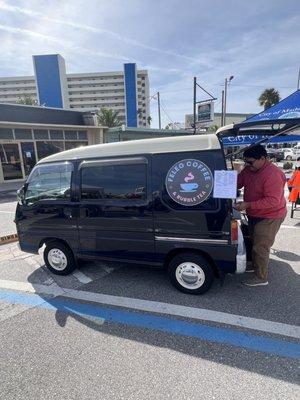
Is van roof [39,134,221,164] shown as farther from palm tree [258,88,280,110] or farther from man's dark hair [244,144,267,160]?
palm tree [258,88,280,110]

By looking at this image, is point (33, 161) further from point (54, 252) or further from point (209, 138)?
point (209, 138)

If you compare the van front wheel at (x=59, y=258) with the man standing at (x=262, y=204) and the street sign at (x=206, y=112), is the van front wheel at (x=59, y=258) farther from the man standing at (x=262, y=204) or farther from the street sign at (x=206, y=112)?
the street sign at (x=206, y=112)

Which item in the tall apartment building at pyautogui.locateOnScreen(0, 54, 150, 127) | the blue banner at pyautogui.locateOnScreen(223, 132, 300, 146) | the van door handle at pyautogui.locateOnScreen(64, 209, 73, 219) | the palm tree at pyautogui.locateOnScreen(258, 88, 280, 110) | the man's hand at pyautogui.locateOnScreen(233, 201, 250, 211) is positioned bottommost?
the van door handle at pyautogui.locateOnScreen(64, 209, 73, 219)

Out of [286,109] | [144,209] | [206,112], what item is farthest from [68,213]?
[206,112]

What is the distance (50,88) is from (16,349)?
77.4 meters

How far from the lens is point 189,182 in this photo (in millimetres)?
3254

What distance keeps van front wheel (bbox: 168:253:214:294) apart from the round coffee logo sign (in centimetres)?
75

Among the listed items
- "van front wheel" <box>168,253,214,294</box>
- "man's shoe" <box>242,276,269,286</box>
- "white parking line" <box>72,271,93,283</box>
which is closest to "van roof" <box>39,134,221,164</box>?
"van front wheel" <box>168,253,214,294</box>

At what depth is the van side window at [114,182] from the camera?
11.4 feet

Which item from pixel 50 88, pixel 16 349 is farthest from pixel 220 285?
pixel 50 88

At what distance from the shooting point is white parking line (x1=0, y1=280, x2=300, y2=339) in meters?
2.85

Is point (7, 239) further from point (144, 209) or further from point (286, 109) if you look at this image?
point (286, 109)

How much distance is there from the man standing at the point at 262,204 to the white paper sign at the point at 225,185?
1.93 ft

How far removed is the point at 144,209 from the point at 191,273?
3.40 ft
